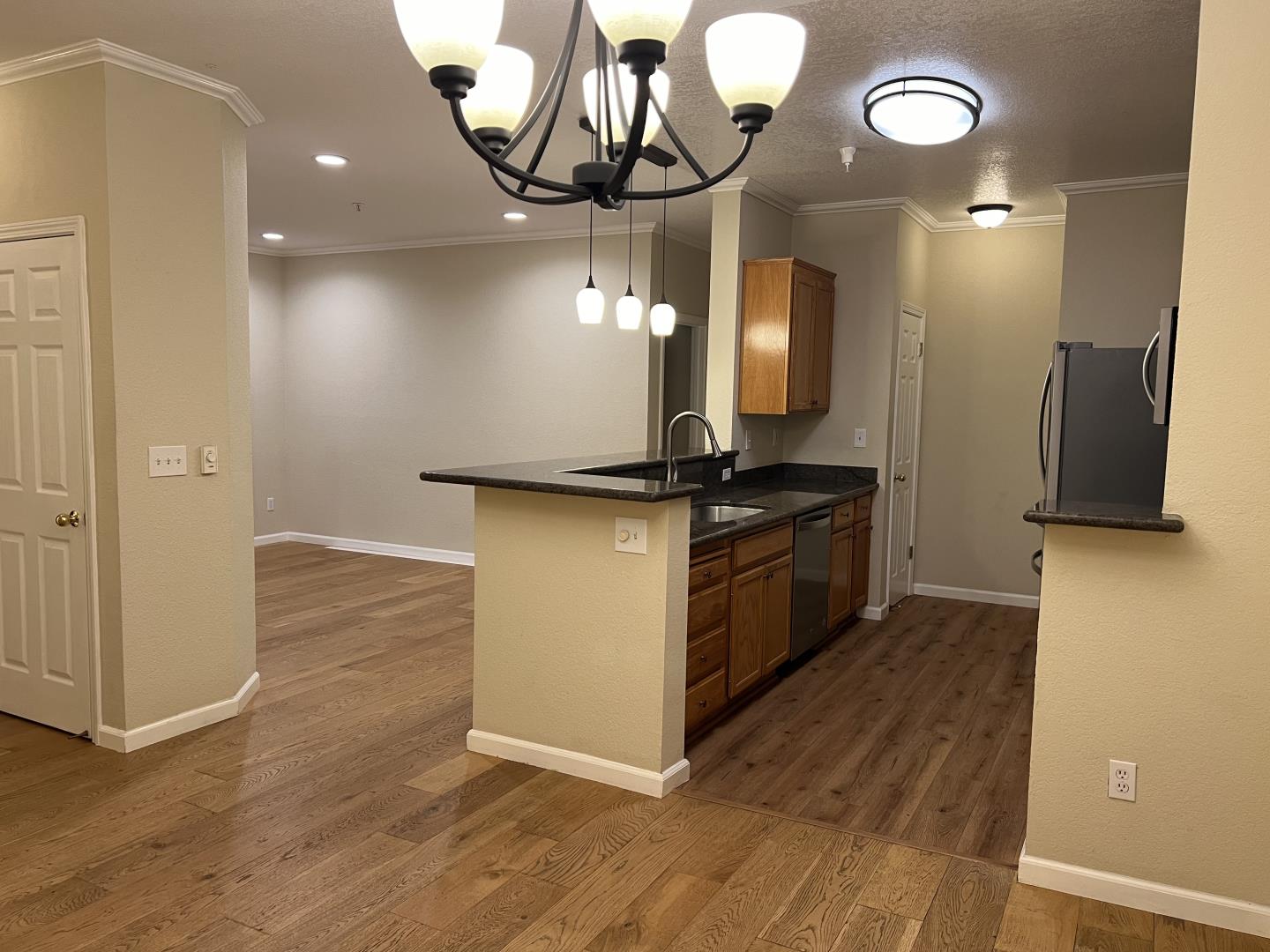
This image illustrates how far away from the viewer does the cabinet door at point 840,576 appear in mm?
5137

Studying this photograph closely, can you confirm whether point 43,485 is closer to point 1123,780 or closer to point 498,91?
point 498,91

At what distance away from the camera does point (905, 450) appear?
618 cm

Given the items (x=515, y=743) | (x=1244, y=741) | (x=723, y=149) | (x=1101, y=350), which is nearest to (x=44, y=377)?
(x=515, y=743)

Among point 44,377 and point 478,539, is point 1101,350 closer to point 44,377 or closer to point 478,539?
point 478,539

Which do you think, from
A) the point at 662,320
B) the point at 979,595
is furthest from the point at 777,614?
the point at 979,595

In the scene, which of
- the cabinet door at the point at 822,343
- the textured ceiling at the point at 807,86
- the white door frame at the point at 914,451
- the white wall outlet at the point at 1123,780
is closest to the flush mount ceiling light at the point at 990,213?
the textured ceiling at the point at 807,86

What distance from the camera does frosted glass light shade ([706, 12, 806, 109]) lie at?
1671 mm

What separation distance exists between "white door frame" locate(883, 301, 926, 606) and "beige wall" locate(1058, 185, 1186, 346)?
3.45 feet

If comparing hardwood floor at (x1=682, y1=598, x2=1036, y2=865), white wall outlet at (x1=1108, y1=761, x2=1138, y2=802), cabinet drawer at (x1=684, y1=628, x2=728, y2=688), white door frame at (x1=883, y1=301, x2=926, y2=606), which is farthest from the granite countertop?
white door frame at (x1=883, y1=301, x2=926, y2=606)

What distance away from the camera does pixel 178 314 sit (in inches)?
139

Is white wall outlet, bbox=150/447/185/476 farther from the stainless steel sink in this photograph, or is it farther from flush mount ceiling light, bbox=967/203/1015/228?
flush mount ceiling light, bbox=967/203/1015/228

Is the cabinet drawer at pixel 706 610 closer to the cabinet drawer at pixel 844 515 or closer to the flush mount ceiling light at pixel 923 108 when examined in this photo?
the cabinet drawer at pixel 844 515

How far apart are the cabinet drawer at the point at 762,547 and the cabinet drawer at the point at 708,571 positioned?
98 millimetres

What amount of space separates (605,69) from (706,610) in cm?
225
